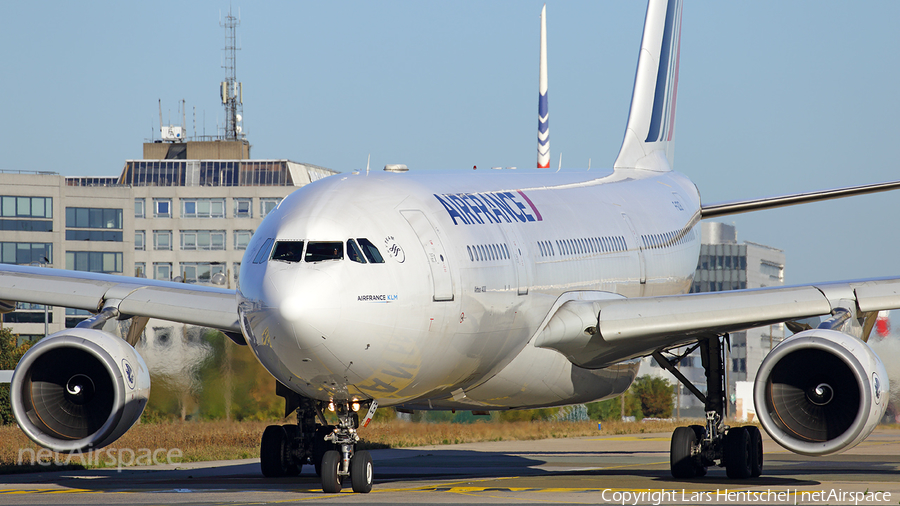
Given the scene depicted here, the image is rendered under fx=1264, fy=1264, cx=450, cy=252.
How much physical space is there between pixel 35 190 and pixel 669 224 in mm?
71473

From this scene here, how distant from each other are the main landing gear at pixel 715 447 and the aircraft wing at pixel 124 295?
255 inches

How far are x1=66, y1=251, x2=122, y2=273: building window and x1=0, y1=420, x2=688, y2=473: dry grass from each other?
202ft

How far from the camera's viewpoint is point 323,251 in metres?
13.1

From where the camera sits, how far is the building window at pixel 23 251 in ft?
283

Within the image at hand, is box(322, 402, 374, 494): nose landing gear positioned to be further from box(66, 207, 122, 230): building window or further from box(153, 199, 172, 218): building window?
box(153, 199, 172, 218): building window

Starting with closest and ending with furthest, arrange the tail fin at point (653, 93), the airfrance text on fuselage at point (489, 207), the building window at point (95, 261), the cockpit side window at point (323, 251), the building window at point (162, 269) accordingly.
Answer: the cockpit side window at point (323, 251)
the airfrance text on fuselage at point (489, 207)
the tail fin at point (653, 93)
the building window at point (95, 261)
the building window at point (162, 269)

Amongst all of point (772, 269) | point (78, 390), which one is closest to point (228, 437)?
point (78, 390)

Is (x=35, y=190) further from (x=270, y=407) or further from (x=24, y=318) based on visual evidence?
(x=270, y=407)

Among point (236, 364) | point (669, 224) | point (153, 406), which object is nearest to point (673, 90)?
point (669, 224)

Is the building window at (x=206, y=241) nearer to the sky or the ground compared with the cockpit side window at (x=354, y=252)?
nearer to the sky

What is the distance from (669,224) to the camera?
24.2 meters

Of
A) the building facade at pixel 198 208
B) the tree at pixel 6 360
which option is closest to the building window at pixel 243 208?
the building facade at pixel 198 208

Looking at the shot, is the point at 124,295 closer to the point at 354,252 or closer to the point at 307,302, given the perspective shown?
the point at 354,252

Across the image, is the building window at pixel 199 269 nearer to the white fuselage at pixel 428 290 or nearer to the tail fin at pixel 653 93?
the tail fin at pixel 653 93
